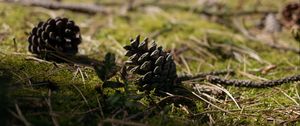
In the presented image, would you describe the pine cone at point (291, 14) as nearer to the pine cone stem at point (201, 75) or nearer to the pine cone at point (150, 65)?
the pine cone stem at point (201, 75)

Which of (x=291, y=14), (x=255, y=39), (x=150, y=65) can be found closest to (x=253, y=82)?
(x=150, y=65)

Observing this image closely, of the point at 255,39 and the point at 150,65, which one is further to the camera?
the point at 255,39

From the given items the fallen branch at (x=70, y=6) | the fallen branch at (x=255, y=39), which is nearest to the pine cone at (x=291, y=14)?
the fallen branch at (x=255, y=39)

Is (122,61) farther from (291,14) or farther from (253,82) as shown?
(291,14)

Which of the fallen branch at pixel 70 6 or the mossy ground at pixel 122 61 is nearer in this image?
the mossy ground at pixel 122 61

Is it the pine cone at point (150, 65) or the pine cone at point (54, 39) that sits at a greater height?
the pine cone at point (54, 39)

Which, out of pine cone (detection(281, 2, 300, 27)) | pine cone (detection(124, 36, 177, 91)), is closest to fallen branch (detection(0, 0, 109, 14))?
pine cone (detection(281, 2, 300, 27))
